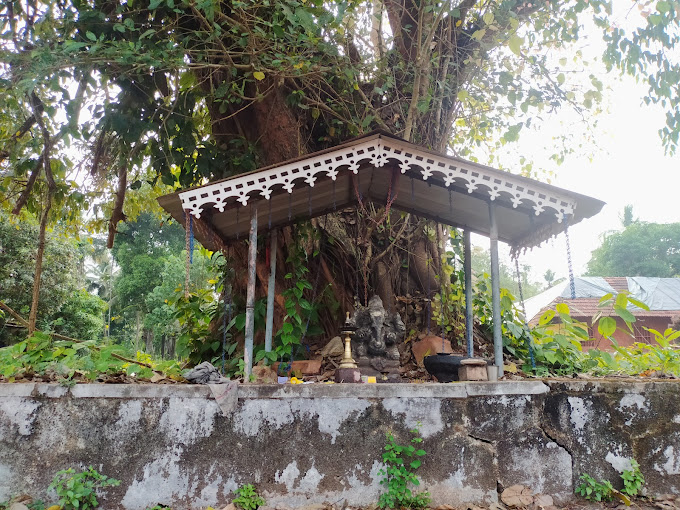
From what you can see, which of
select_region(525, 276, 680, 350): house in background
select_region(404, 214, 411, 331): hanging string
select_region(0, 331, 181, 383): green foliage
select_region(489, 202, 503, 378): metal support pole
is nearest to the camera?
select_region(0, 331, 181, 383): green foliage

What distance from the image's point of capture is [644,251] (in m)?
35.1

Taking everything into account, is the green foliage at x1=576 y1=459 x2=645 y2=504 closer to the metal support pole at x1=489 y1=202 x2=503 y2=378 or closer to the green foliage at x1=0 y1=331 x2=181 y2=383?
the metal support pole at x1=489 y1=202 x2=503 y2=378

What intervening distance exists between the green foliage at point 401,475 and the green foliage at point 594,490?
1256 mm

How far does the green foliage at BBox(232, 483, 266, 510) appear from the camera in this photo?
369 cm

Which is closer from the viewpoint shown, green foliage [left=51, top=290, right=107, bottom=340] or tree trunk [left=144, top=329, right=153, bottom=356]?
green foliage [left=51, top=290, right=107, bottom=340]

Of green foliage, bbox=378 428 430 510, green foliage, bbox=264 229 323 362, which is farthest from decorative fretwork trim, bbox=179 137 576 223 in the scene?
green foliage, bbox=378 428 430 510

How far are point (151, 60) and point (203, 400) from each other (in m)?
3.58

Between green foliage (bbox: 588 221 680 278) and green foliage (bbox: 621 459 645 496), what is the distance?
115ft

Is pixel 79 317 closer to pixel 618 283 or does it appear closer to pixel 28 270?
pixel 28 270

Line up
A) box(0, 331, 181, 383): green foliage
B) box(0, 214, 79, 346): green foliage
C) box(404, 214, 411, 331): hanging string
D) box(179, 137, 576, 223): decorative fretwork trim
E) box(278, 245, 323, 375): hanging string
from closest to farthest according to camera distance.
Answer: box(0, 331, 181, 383): green foliage
box(179, 137, 576, 223): decorative fretwork trim
box(278, 245, 323, 375): hanging string
box(404, 214, 411, 331): hanging string
box(0, 214, 79, 346): green foliage

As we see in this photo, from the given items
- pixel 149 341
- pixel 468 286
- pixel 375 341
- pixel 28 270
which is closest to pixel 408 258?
pixel 468 286

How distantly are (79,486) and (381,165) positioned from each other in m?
3.48

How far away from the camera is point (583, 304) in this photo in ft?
58.0

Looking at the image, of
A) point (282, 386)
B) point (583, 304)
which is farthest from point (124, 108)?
point (583, 304)
